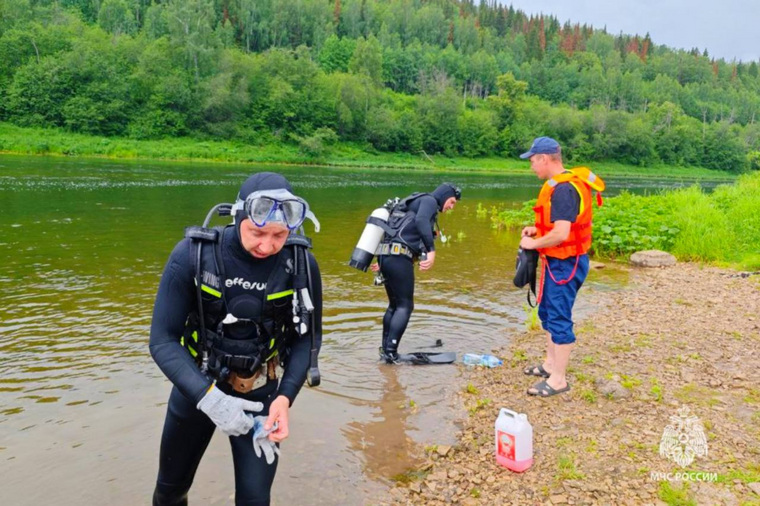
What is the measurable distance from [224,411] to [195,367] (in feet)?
0.96

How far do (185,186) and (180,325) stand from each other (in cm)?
2744

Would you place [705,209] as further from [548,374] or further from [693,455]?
[693,455]

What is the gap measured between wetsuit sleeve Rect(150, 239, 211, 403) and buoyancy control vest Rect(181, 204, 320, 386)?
0.28 feet

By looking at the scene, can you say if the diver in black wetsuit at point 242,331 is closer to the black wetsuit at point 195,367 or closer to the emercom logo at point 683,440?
the black wetsuit at point 195,367

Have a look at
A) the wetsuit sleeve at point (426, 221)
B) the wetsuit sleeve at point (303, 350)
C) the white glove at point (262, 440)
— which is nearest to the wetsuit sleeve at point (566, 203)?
the wetsuit sleeve at point (426, 221)

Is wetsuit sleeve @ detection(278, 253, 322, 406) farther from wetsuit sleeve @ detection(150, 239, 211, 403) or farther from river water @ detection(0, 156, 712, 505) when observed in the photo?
river water @ detection(0, 156, 712, 505)

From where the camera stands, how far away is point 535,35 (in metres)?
180

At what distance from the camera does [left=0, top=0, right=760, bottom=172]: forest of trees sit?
63.2 m

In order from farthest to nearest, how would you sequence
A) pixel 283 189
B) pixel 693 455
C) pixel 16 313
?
pixel 16 313 → pixel 693 455 → pixel 283 189

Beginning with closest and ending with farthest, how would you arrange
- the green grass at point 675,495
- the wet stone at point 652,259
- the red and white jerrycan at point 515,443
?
the green grass at point 675,495 → the red and white jerrycan at point 515,443 → the wet stone at point 652,259

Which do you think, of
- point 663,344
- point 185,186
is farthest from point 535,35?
point 663,344

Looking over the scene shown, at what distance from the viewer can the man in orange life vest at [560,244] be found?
550cm

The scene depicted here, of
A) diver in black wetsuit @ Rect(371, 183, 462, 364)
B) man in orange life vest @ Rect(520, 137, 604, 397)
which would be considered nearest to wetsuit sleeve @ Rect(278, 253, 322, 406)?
man in orange life vest @ Rect(520, 137, 604, 397)

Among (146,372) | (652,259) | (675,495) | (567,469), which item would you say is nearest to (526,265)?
(567,469)
